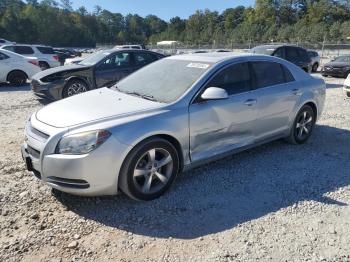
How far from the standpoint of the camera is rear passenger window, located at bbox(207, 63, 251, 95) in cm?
482

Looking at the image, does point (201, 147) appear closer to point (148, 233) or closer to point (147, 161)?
point (147, 161)

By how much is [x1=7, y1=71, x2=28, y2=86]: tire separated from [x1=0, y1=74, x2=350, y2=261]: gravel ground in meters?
9.13

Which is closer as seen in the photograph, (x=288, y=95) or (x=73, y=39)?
(x=288, y=95)

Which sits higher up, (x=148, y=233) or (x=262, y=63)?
(x=262, y=63)

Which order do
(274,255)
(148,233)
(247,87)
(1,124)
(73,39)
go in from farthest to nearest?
(73,39), (1,124), (247,87), (148,233), (274,255)

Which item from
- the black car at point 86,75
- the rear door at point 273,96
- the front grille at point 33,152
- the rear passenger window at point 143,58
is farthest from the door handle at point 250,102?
the rear passenger window at point 143,58

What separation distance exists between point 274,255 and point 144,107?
2.05 metres

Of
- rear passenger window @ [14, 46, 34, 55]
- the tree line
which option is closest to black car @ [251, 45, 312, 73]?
rear passenger window @ [14, 46, 34, 55]

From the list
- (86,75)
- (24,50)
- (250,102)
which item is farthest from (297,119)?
(24,50)

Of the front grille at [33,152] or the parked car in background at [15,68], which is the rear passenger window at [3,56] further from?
the front grille at [33,152]

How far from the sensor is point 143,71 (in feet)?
17.9

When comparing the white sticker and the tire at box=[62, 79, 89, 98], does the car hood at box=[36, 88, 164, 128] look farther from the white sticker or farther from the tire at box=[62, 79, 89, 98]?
the tire at box=[62, 79, 89, 98]

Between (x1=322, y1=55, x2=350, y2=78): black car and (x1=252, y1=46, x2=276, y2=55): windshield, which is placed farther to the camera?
(x1=322, y1=55, x2=350, y2=78): black car

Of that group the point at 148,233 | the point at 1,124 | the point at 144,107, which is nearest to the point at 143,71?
the point at 144,107
